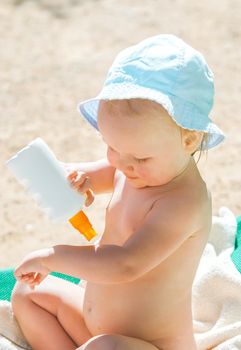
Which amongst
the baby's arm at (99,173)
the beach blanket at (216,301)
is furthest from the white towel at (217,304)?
the baby's arm at (99,173)

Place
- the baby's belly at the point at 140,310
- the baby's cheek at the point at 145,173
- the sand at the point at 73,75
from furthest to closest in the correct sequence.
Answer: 1. the sand at the point at 73,75
2. the baby's belly at the point at 140,310
3. the baby's cheek at the point at 145,173

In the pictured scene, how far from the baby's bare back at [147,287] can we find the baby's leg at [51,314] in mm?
107

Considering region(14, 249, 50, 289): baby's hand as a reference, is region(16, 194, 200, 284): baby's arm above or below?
above

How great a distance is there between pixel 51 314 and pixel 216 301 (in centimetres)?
44

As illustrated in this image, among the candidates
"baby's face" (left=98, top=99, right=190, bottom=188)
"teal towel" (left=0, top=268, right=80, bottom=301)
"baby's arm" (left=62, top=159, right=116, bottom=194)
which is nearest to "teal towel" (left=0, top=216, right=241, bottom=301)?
"teal towel" (left=0, top=268, right=80, bottom=301)

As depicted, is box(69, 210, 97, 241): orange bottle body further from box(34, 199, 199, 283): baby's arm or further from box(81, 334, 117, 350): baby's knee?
box(81, 334, 117, 350): baby's knee

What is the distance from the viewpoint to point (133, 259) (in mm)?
1733

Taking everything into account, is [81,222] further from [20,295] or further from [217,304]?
[217,304]

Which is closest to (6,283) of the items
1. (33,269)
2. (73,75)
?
(33,269)

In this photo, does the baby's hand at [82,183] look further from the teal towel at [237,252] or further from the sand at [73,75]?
the sand at [73,75]

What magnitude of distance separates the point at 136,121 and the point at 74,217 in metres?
0.29

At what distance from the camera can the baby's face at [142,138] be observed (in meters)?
1.68

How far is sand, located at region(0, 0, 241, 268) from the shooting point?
288 centimetres

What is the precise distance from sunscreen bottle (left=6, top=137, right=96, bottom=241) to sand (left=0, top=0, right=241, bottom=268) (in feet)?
2.92
